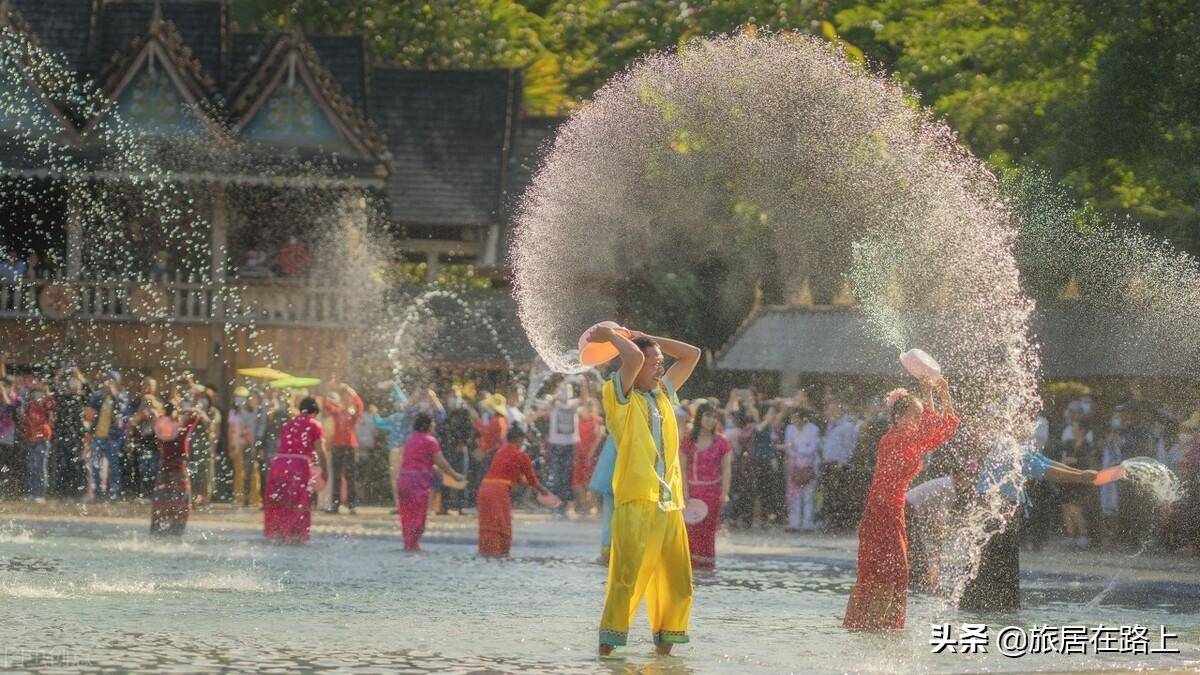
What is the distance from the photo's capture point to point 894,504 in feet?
44.4

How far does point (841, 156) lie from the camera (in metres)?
35.1

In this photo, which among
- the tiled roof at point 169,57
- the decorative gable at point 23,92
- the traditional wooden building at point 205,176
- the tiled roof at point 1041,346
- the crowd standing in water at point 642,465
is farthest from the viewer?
the tiled roof at point 169,57

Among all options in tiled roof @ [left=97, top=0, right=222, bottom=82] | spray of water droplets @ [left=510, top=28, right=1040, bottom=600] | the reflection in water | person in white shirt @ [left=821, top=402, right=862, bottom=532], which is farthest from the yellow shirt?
tiled roof @ [left=97, top=0, right=222, bottom=82]

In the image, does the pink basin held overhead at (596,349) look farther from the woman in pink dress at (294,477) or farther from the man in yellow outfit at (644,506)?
the woman in pink dress at (294,477)

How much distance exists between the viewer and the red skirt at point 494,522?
68.0ft

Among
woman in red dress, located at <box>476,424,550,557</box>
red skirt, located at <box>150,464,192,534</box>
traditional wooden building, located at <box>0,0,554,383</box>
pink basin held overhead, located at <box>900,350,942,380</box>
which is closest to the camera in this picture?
pink basin held overhead, located at <box>900,350,942,380</box>

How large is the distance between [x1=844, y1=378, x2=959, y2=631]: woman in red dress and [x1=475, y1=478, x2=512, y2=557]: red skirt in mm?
7548

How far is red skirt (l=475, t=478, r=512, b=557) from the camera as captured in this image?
68.0ft

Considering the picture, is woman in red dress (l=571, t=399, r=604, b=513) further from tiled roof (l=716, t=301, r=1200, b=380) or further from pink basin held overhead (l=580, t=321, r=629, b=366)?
pink basin held overhead (l=580, t=321, r=629, b=366)

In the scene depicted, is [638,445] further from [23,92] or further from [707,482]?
[23,92]

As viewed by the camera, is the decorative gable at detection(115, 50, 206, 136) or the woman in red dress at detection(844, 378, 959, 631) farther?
the decorative gable at detection(115, 50, 206, 136)

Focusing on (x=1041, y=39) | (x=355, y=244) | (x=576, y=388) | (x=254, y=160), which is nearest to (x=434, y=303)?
(x=355, y=244)

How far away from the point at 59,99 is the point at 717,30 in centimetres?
1338

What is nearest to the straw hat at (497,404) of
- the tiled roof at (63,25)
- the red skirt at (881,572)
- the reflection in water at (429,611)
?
the reflection in water at (429,611)
